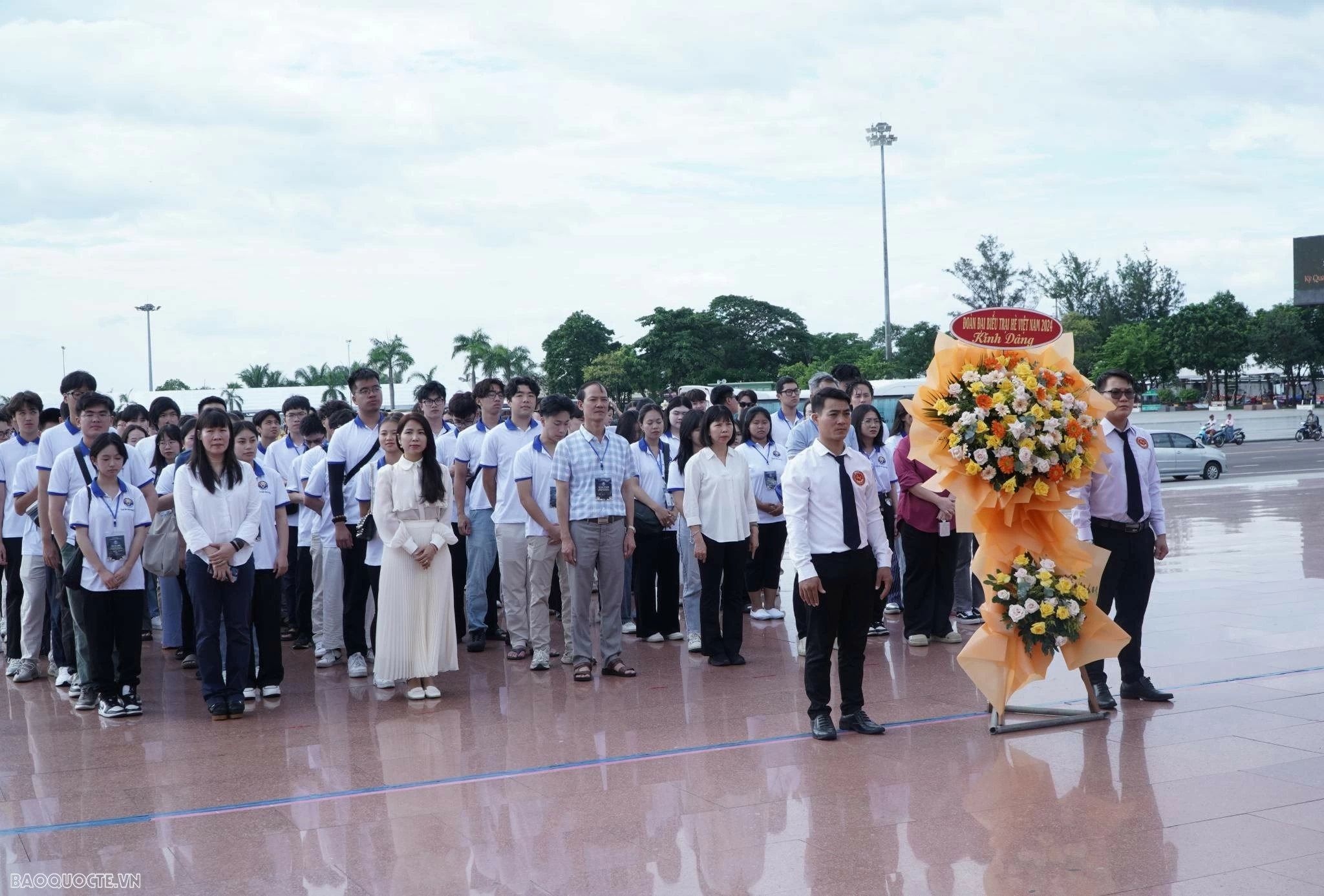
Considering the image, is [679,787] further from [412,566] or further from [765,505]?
[765,505]

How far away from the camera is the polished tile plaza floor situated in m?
4.44

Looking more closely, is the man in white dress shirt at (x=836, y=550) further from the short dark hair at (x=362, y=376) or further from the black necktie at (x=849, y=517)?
the short dark hair at (x=362, y=376)

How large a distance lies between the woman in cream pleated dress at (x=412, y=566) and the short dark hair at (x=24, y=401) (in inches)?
115

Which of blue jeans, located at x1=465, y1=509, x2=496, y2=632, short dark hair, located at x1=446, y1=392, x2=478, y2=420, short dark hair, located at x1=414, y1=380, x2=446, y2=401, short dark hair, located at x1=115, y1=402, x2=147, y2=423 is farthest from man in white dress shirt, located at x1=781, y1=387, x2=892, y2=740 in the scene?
short dark hair, located at x1=115, y1=402, x2=147, y2=423

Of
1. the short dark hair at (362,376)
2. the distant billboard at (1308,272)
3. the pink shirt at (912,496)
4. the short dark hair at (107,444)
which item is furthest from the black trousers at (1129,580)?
the distant billboard at (1308,272)

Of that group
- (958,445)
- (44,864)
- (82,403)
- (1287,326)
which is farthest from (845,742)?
(1287,326)

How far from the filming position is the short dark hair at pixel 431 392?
9672mm

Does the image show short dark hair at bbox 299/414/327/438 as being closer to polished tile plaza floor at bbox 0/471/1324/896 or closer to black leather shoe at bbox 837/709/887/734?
polished tile plaza floor at bbox 0/471/1324/896

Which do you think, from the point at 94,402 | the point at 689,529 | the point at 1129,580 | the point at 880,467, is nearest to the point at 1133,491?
the point at 1129,580

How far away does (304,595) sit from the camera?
943cm

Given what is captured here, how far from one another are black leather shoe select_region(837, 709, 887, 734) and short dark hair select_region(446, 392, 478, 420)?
483cm

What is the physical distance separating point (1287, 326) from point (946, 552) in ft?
180

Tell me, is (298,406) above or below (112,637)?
above

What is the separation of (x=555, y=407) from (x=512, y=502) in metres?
0.76
